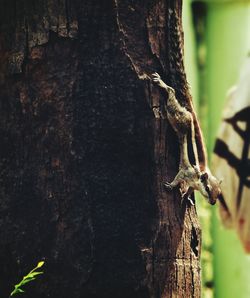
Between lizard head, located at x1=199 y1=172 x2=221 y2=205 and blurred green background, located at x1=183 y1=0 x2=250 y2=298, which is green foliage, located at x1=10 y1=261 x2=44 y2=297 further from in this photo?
blurred green background, located at x1=183 y1=0 x2=250 y2=298

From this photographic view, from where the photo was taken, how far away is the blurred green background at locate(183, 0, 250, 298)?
4746 millimetres

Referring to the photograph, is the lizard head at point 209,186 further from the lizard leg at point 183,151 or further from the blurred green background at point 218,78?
the blurred green background at point 218,78

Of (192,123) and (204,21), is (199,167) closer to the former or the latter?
(192,123)

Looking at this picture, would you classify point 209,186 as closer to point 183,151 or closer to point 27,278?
point 183,151

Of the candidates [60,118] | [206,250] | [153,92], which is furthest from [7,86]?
[206,250]

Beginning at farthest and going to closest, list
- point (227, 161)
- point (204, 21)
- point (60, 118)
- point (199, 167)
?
1. point (204, 21)
2. point (227, 161)
3. point (199, 167)
4. point (60, 118)

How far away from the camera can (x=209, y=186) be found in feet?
7.98

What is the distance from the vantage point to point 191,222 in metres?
2.24

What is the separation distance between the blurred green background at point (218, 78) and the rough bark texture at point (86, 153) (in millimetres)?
2422

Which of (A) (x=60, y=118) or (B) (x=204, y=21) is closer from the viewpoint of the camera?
(A) (x=60, y=118)

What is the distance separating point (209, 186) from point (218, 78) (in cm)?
270

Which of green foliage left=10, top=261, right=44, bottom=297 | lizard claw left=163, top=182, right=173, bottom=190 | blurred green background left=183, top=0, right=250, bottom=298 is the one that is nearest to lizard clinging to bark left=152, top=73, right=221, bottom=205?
lizard claw left=163, top=182, right=173, bottom=190

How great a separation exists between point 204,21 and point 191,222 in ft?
10.5

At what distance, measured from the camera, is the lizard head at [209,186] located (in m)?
2.37
